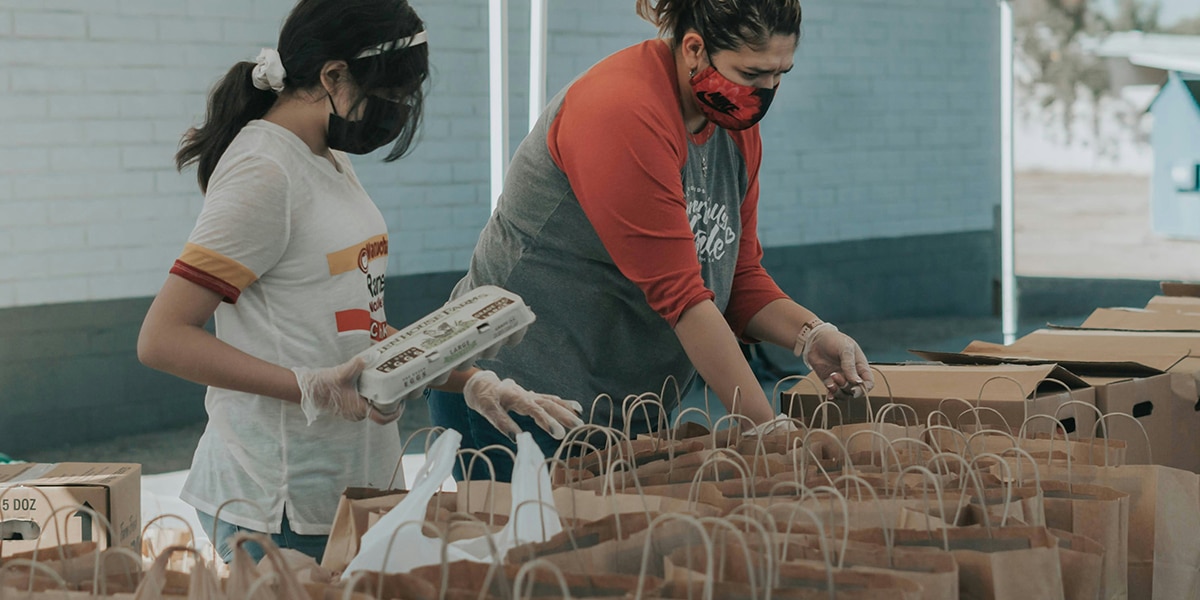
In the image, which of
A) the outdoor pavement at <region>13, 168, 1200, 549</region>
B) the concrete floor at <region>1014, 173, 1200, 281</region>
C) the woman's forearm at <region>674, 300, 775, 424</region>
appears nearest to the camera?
the woman's forearm at <region>674, 300, 775, 424</region>

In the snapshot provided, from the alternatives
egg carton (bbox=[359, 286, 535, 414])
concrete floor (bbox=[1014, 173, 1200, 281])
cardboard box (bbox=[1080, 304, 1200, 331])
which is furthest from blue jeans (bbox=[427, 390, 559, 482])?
concrete floor (bbox=[1014, 173, 1200, 281])

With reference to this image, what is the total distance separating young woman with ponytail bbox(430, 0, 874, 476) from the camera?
155 centimetres

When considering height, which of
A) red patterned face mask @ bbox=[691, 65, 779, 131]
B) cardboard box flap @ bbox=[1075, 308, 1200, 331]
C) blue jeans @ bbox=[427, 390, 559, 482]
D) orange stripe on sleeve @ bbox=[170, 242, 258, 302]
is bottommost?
blue jeans @ bbox=[427, 390, 559, 482]

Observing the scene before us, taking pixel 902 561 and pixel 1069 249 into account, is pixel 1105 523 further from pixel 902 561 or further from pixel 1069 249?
pixel 1069 249

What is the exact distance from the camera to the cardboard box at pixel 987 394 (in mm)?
1754

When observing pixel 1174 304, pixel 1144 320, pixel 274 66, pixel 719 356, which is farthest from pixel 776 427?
pixel 1174 304

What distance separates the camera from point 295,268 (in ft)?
4.63

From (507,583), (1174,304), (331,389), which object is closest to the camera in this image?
(507,583)

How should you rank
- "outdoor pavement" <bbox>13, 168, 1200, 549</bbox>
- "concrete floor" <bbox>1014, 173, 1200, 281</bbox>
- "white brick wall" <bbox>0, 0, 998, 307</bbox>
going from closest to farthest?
"white brick wall" <bbox>0, 0, 998, 307</bbox>, "outdoor pavement" <bbox>13, 168, 1200, 549</bbox>, "concrete floor" <bbox>1014, 173, 1200, 281</bbox>

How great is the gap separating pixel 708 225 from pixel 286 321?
0.65 m

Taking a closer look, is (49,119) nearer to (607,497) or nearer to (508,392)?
(508,392)

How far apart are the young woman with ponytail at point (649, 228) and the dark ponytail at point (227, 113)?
0.40m

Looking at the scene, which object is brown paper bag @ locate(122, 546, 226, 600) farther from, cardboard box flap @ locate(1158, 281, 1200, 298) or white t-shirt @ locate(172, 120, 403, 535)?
cardboard box flap @ locate(1158, 281, 1200, 298)

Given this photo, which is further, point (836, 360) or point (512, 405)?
point (836, 360)
